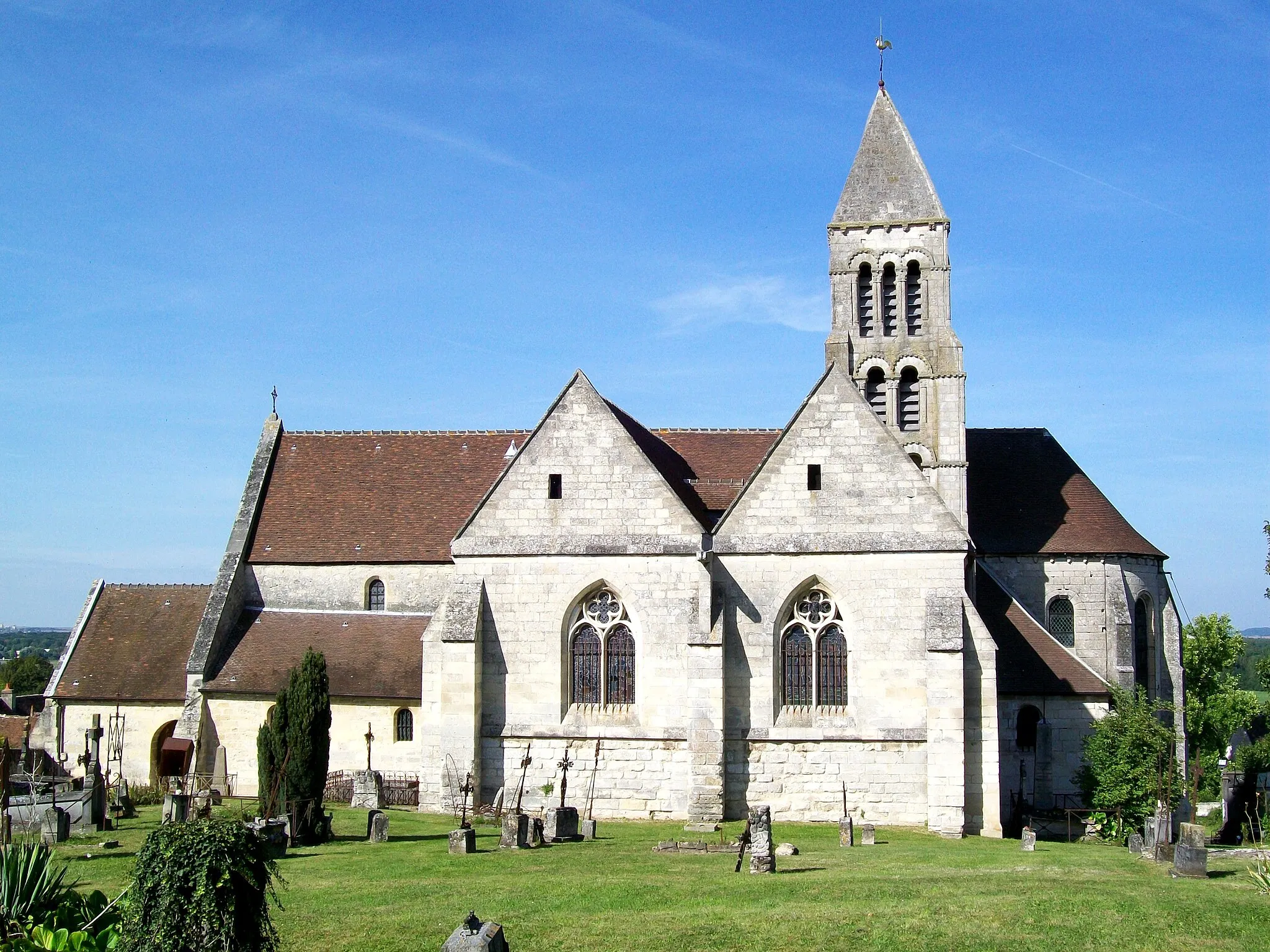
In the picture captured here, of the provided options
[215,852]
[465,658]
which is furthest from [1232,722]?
[215,852]

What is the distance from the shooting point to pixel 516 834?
2297 cm

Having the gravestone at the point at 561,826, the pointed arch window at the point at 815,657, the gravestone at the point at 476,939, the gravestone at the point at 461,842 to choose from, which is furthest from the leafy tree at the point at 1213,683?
the gravestone at the point at 476,939

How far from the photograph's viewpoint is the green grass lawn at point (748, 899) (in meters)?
15.2

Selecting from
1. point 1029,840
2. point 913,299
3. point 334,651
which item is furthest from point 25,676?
point 1029,840

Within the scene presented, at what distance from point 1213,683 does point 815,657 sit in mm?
38529

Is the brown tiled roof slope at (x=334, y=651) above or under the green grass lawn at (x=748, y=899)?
above

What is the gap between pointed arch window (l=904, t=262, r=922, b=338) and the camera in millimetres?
34125

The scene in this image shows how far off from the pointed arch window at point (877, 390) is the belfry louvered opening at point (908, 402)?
0.36 meters

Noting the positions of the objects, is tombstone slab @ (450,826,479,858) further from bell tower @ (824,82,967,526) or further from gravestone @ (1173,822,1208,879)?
bell tower @ (824,82,967,526)

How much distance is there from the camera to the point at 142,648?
35.4 metres

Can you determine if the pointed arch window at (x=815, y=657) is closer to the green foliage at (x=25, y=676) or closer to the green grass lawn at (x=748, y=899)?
the green grass lawn at (x=748, y=899)

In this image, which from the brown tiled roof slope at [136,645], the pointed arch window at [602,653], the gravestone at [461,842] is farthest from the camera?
the brown tiled roof slope at [136,645]

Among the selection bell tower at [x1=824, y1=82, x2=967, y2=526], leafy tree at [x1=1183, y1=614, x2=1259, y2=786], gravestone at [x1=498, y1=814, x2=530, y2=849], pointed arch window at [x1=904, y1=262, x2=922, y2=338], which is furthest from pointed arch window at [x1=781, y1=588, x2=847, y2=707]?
leafy tree at [x1=1183, y1=614, x2=1259, y2=786]

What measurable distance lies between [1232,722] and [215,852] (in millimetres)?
56453
